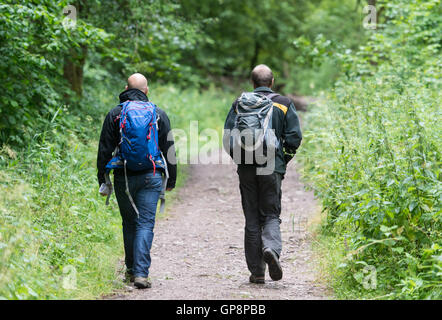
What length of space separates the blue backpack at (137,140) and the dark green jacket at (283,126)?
0.75 meters

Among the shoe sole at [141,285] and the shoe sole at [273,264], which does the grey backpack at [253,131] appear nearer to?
the shoe sole at [273,264]

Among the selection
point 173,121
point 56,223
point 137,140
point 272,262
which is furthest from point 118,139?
point 173,121

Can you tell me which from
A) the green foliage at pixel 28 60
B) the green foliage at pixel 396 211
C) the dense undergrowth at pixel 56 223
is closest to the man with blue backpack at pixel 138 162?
the dense undergrowth at pixel 56 223

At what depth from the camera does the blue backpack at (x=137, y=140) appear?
16.6 ft

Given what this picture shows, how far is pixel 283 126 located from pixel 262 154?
38 centimetres

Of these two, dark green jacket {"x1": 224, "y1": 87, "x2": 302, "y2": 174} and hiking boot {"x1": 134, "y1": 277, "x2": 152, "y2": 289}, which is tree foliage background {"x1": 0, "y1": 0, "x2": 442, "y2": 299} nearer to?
hiking boot {"x1": 134, "y1": 277, "x2": 152, "y2": 289}

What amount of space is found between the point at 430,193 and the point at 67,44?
555cm

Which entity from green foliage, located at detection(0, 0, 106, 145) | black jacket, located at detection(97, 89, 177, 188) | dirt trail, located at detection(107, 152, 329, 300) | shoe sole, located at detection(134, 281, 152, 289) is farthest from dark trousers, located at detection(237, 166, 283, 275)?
green foliage, located at detection(0, 0, 106, 145)

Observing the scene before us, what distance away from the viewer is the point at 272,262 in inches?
206

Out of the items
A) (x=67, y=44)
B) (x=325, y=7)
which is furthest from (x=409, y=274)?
(x=325, y=7)

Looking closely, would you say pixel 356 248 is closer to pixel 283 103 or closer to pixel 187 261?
pixel 283 103

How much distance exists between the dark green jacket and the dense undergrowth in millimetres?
1818

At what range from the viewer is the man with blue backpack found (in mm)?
5078
